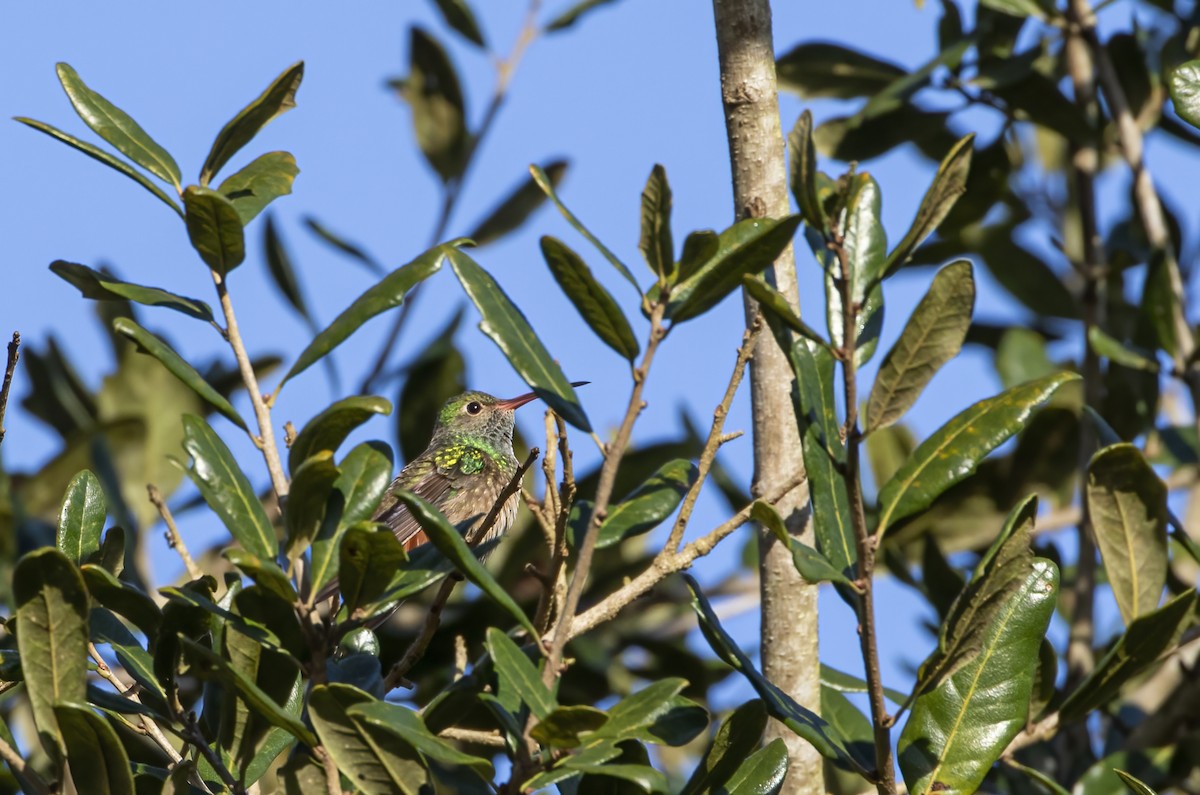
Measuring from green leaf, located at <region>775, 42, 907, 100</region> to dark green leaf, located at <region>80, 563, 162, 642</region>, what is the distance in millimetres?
3149

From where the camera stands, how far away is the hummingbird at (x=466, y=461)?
6438mm

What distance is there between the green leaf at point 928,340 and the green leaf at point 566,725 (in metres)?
0.65

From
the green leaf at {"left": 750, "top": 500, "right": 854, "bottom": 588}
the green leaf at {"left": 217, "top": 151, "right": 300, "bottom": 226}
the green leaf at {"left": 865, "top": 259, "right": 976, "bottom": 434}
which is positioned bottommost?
the green leaf at {"left": 750, "top": 500, "right": 854, "bottom": 588}

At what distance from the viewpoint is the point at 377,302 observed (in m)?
2.21

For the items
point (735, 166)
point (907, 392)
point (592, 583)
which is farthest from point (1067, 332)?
point (907, 392)

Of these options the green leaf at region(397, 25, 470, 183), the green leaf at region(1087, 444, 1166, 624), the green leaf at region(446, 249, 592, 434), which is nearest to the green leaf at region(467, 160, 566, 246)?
the green leaf at region(397, 25, 470, 183)

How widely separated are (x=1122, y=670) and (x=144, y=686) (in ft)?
5.24

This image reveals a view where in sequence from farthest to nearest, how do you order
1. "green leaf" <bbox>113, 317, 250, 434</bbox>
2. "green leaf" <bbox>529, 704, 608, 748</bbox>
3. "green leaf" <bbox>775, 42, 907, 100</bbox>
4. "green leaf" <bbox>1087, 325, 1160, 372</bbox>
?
"green leaf" <bbox>775, 42, 907, 100</bbox> < "green leaf" <bbox>1087, 325, 1160, 372</bbox> < "green leaf" <bbox>113, 317, 250, 434</bbox> < "green leaf" <bbox>529, 704, 608, 748</bbox>

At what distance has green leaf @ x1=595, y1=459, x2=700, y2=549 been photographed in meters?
2.55

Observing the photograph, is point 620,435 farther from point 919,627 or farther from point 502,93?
point 502,93

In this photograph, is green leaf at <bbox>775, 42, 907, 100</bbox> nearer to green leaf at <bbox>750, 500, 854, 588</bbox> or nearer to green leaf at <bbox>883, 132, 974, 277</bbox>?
green leaf at <bbox>883, 132, 974, 277</bbox>

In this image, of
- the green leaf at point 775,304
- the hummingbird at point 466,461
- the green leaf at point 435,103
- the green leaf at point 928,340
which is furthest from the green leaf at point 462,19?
the green leaf at point 775,304

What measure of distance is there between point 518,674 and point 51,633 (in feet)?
2.08

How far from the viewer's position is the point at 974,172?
4.68 m
